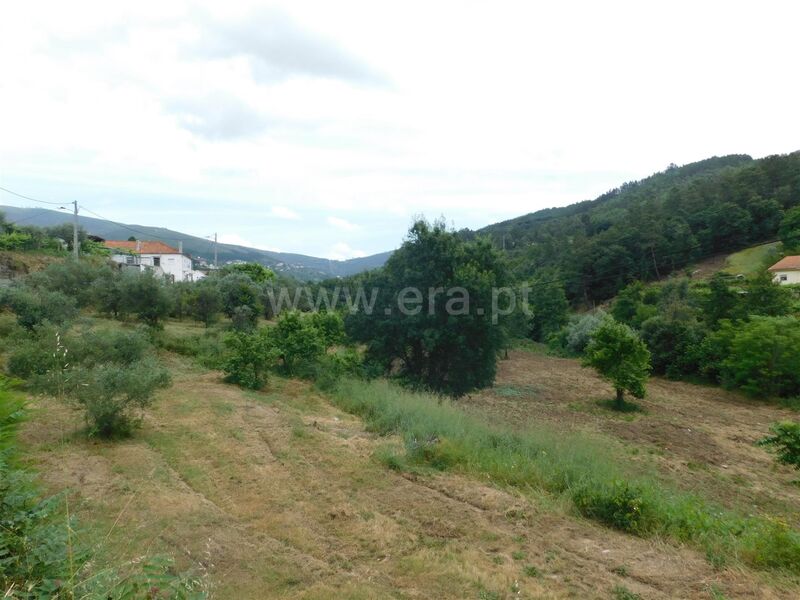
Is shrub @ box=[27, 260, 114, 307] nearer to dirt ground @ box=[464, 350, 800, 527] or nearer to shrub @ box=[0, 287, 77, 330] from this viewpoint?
shrub @ box=[0, 287, 77, 330]

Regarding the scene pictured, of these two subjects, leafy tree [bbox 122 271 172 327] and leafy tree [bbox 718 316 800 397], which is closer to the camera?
leafy tree [bbox 122 271 172 327]

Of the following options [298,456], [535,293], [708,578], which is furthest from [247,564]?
[535,293]

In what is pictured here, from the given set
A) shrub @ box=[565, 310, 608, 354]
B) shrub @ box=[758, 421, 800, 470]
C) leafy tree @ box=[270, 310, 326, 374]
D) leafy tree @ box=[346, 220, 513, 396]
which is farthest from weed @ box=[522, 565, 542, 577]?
shrub @ box=[565, 310, 608, 354]

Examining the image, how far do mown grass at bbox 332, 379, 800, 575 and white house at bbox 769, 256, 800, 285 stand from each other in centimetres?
3575

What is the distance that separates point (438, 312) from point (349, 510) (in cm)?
810

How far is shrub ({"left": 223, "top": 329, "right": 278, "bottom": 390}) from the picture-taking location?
12.9 meters

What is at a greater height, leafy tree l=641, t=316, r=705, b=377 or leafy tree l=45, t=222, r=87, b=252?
leafy tree l=45, t=222, r=87, b=252

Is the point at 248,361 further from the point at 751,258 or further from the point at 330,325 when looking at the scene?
the point at 751,258

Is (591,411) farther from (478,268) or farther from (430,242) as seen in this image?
(430,242)

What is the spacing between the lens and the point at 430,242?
44.2ft

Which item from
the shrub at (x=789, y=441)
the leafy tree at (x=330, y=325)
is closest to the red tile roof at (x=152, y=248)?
the leafy tree at (x=330, y=325)

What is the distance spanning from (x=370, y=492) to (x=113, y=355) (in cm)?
792

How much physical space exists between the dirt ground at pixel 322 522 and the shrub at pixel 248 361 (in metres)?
3.33

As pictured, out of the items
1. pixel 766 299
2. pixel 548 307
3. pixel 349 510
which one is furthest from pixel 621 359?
pixel 548 307
